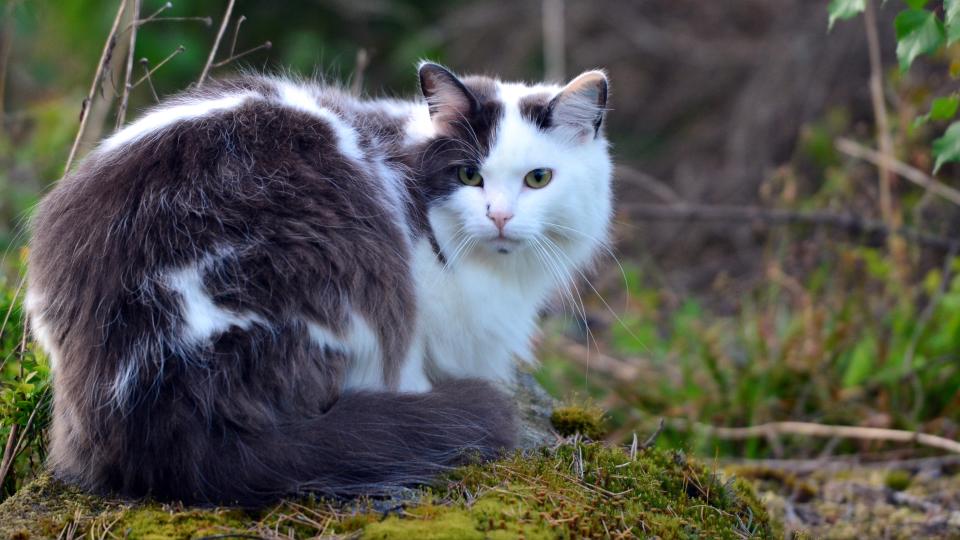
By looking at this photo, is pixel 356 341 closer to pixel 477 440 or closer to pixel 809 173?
pixel 477 440

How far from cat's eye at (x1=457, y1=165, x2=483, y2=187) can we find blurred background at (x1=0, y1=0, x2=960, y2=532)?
0.51 metres

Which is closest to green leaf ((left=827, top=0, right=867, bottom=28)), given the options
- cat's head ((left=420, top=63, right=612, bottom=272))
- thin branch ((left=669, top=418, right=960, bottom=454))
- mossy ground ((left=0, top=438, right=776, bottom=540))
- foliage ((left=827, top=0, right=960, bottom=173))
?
foliage ((left=827, top=0, right=960, bottom=173))

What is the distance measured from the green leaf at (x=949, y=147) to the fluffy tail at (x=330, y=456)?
1413 millimetres

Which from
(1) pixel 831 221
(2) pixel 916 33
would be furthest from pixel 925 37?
(1) pixel 831 221

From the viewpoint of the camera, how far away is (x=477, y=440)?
7.79ft

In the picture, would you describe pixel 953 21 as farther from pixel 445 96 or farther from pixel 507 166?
pixel 445 96

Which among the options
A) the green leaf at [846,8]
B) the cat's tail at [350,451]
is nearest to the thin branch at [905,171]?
the green leaf at [846,8]

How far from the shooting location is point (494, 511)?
2113mm

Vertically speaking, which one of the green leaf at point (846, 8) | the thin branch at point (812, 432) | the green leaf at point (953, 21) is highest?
the green leaf at point (846, 8)

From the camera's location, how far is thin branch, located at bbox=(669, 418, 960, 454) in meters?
3.71

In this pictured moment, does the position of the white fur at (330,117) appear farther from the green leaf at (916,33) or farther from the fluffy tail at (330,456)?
the green leaf at (916,33)

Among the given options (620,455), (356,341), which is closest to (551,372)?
(620,455)

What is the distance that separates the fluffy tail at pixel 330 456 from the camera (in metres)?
2.15

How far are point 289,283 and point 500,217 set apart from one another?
634 millimetres
